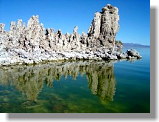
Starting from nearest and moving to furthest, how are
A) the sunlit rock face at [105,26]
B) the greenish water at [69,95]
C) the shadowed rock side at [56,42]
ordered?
the greenish water at [69,95]
the shadowed rock side at [56,42]
the sunlit rock face at [105,26]

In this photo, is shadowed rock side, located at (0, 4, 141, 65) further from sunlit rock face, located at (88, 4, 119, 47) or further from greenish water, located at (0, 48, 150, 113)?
greenish water, located at (0, 48, 150, 113)

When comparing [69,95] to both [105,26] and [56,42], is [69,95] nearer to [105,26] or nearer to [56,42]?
[56,42]

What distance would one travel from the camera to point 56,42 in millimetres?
35219

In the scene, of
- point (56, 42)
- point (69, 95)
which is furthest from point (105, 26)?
point (69, 95)

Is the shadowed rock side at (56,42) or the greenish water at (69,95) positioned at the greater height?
the shadowed rock side at (56,42)

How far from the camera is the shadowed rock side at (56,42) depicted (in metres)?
27.2

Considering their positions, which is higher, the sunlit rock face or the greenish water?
the sunlit rock face

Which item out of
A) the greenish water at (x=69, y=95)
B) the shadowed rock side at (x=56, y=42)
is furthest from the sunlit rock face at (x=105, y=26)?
the greenish water at (x=69, y=95)

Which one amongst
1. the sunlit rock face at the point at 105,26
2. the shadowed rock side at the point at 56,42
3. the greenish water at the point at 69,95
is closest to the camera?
the greenish water at the point at 69,95

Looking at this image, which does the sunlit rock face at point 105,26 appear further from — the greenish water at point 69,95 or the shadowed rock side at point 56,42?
the greenish water at point 69,95

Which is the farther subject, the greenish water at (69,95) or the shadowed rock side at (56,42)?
the shadowed rock side at (56,42)

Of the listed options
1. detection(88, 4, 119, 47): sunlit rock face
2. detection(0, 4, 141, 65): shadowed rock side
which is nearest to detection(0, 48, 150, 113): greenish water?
detection(0, 4, 141, 65): shadowed rock side

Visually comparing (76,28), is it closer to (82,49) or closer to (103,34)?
(82,49)

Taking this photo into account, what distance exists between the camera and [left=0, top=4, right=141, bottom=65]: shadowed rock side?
27244 mm
